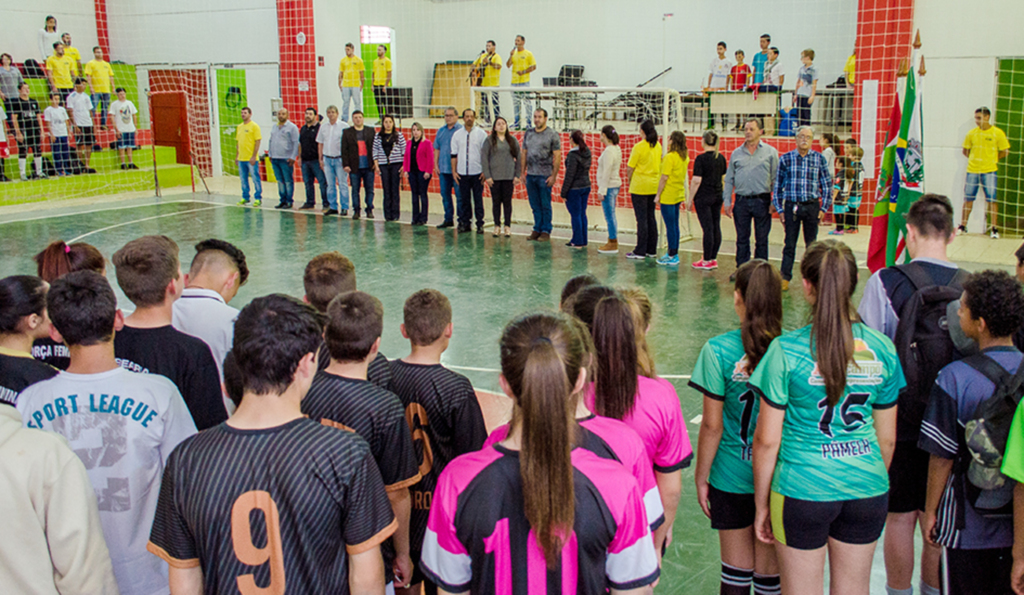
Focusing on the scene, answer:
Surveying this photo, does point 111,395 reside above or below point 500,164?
below

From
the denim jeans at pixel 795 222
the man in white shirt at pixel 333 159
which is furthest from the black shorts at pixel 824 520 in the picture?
the man in white shirt at pixel 333 159

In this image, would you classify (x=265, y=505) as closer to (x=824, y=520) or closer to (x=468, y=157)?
(x=824, y=520)

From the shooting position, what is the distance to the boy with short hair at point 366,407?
2508 mm

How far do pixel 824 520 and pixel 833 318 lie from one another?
67 cm

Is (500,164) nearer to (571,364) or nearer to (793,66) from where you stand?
(793,66)

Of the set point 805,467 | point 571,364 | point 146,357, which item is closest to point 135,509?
point 146,357

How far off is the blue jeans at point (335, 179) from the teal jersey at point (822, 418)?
12.0 metres


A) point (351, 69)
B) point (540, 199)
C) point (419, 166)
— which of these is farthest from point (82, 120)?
point (540, 199)

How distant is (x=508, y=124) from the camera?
1741 cm

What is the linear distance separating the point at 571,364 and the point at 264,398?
0.78 metres

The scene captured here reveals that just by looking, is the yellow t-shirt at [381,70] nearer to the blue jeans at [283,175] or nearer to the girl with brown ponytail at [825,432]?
the blue jeans at [283,175]

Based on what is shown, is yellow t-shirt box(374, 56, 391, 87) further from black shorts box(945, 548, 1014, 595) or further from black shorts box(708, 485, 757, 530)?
black shorts box(945, 548, 1014, 595)

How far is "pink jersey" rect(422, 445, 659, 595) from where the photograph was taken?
1.85m

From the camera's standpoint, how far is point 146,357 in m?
3.00
